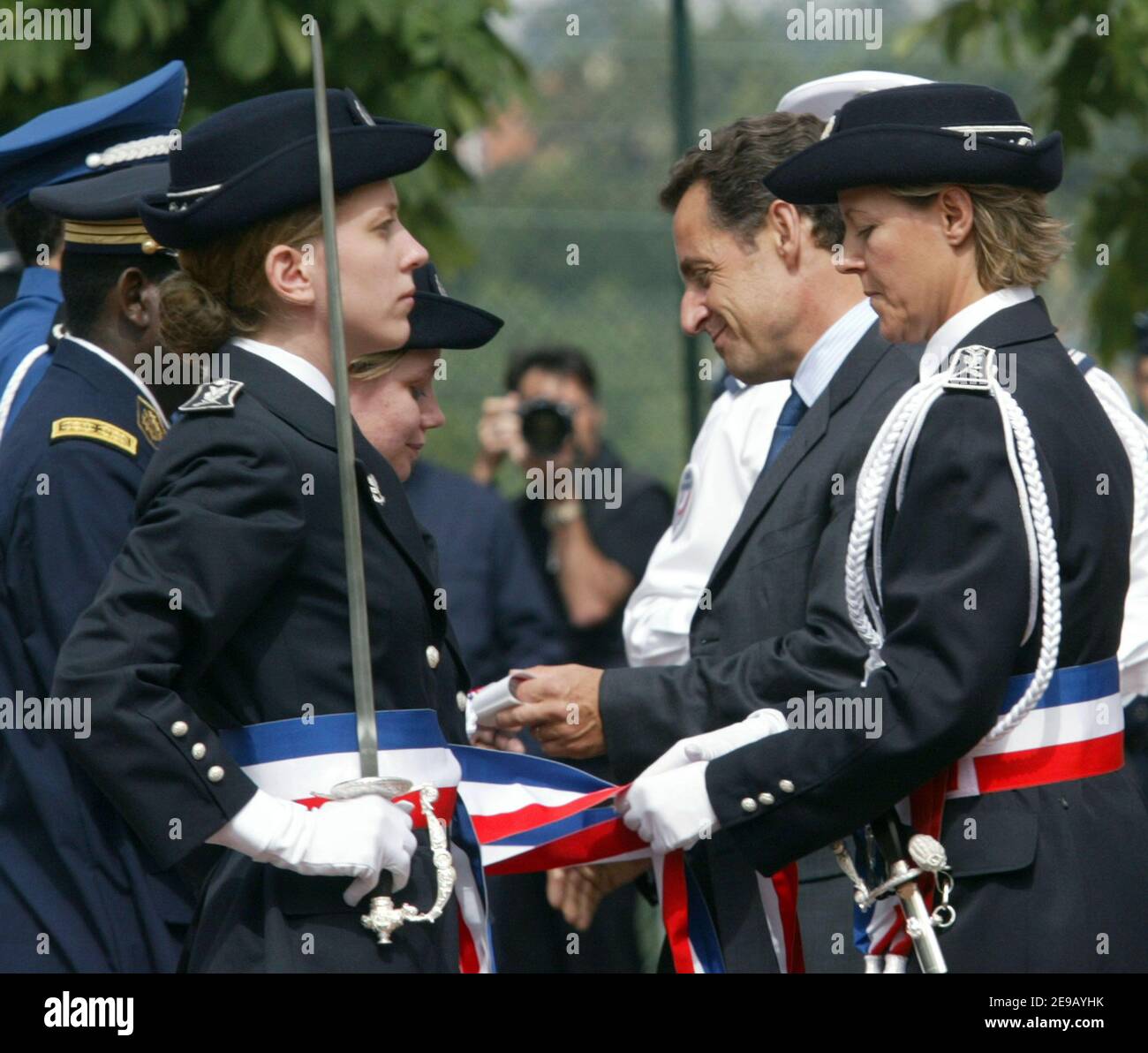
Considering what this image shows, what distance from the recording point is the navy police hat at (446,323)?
11.7 ft

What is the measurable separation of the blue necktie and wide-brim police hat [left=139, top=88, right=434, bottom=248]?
117cm

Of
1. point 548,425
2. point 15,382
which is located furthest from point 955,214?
point 548,425

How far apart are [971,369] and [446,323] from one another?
104cm

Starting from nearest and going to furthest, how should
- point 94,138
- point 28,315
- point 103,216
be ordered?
point 103,216
point 94,138
point 28,315

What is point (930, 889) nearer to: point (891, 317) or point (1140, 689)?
point (891, 317)

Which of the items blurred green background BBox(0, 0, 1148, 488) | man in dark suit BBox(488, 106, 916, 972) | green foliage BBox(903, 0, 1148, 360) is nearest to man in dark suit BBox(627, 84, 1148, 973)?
man in dark suit BBox(488, 106, 916, 972)

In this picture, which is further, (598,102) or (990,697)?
(598,102)

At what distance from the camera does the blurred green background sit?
5891 millimetres

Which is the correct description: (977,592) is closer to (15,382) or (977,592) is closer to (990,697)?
(990,697)

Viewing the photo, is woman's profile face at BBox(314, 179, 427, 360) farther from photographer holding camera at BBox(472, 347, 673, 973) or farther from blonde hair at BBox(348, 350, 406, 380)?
photographer holding camera at BBox(472, 347, 673, 973)

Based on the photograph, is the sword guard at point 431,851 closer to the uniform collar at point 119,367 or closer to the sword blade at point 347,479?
the sword blade at point 347,479

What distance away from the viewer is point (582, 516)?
22.3ft

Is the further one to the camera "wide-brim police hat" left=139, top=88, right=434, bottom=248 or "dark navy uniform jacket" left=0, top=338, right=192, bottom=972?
"dark navy uniform jacket" left=0, top=338, right=192, bottom=972

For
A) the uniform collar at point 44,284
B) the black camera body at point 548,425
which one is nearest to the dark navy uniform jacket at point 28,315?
the uniform collar at point 44,284
